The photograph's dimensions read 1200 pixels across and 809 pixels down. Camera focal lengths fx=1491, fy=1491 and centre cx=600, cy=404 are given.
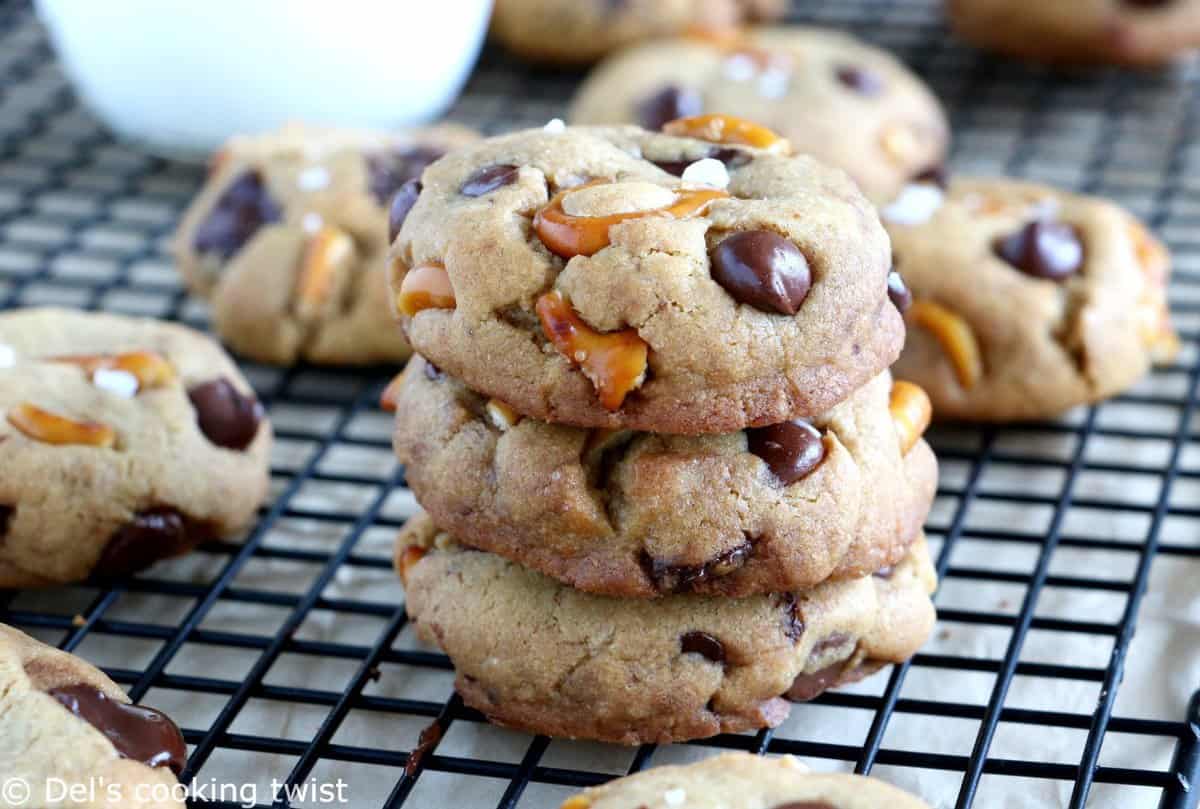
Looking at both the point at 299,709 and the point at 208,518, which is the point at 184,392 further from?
the point at 299,709

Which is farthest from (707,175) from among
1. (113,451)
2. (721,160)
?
(113,451)

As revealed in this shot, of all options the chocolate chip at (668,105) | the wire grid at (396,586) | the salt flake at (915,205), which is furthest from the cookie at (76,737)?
the chocolate chip at (668,105)

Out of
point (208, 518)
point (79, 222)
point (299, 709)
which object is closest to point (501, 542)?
point (299, 709)

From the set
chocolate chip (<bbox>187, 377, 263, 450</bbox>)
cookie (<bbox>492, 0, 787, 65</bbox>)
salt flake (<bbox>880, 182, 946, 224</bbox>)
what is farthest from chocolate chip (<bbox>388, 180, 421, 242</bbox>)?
cookie (<bbox>492, 0, 787, 65</bbox>)

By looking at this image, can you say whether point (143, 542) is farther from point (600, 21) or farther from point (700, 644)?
point (600, 21)

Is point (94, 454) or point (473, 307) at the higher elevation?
point (473, 307)

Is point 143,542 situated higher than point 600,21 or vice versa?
point 143,542

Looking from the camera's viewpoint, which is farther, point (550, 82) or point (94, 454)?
point (550, 82)
